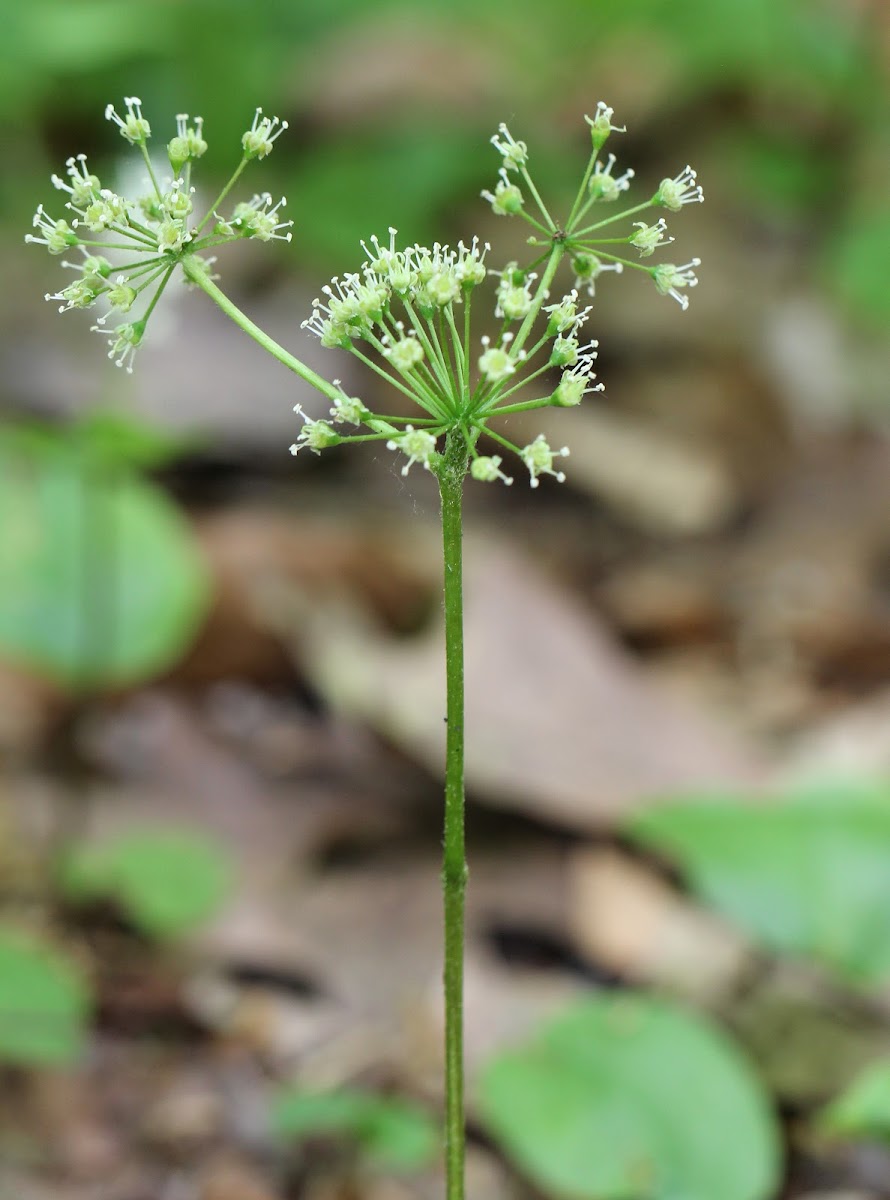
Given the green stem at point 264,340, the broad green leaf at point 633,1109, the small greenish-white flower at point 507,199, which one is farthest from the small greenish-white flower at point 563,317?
the broad green leaf at point 633,1109

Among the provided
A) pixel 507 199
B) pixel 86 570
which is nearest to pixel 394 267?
pixel 507 199

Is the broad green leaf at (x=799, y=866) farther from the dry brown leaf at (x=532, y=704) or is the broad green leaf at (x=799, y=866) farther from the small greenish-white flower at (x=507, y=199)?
the small greenish-white flower at (x=507, y=199)

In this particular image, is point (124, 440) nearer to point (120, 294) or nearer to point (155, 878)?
point (155, 878)

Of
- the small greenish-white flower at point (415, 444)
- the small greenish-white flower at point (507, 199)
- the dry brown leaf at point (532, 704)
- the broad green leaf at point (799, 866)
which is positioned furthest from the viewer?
the dry brown leaf at point (532, 704)

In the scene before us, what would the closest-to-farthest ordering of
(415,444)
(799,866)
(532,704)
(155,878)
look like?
1. (415,444)
2. (799,866)
3. (155,878)
4. (532,704)

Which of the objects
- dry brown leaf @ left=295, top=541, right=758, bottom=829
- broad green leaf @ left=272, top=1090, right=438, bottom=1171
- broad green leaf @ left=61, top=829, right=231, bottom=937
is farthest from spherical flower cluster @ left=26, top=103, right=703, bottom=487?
dry brown leaf @ left=295, top=541, right=758, bottom=829

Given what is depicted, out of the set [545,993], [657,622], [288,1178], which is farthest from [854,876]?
[657,622]

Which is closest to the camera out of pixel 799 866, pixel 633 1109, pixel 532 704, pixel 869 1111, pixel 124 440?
pixel 869 1111
